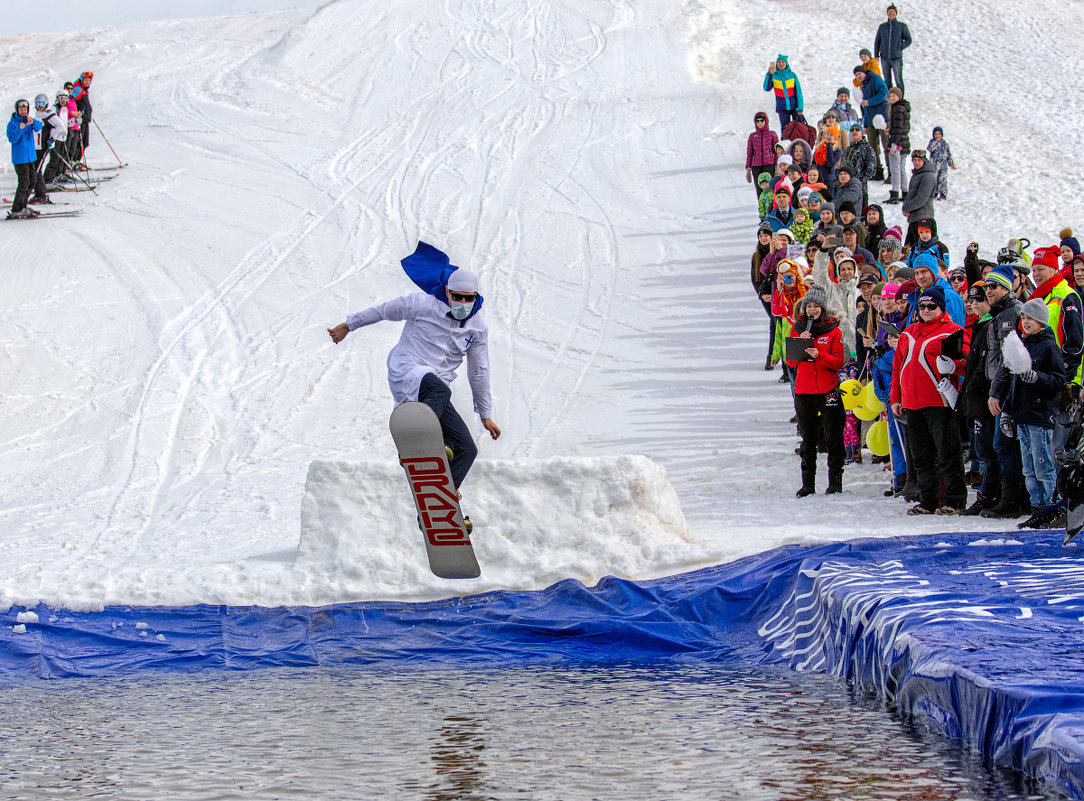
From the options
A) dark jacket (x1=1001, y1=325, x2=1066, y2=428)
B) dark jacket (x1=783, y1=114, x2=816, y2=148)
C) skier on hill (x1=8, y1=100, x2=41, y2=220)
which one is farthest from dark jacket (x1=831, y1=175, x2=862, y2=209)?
skier on hill (x1=8, y1=100, x2=41, y2=220)

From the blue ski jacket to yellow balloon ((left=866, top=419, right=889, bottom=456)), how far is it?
1538cm

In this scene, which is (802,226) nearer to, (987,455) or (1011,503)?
(987,455)

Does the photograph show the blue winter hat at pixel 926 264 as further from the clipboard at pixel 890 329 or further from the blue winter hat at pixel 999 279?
the blue winter hat at pixel 999 279

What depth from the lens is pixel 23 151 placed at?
1995cm

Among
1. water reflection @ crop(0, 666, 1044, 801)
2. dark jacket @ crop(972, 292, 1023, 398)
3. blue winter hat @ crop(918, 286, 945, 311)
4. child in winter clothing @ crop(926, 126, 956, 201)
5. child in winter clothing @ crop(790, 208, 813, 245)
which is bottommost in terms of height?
water reflection @ crop(0, 666, 1044, 801)

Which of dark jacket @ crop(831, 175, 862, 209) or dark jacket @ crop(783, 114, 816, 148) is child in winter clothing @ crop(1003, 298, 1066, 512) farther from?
dark jacket @ crop(783, 114, 816, 148)

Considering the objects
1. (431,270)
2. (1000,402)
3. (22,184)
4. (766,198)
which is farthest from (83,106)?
(1000,402)

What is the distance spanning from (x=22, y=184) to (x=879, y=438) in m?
15.8

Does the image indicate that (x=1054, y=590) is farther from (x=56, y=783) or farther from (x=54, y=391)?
(x=54, y=391)

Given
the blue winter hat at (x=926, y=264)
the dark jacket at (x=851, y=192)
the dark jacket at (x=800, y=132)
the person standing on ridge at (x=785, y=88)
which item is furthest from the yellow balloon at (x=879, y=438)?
the person standing on ridge at (x=785, y=88)

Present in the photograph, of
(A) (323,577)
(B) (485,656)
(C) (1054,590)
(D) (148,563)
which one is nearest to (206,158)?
(D) (148,563)

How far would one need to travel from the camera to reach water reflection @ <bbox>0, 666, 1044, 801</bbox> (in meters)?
3.99

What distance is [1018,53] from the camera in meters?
28.2

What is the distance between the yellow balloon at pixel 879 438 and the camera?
10.3 m
